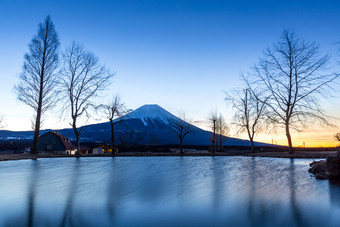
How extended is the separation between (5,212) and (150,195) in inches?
81.9

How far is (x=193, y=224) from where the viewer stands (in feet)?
8.51

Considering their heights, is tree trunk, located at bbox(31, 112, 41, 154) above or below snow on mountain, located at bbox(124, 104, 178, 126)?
below

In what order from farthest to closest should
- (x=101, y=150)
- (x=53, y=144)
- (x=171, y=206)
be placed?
(x=101, y=150) < (x=53, y=144) < (x=171, y=206)

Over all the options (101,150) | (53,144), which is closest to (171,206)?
(53,144)

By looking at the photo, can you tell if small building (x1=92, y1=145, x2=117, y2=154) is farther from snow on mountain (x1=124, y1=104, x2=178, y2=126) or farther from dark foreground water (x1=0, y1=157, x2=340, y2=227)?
snow on mountain (x1=124, y1=104, x2=178, y2=126)

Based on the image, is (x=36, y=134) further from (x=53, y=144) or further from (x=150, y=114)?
(x=150, y=114)

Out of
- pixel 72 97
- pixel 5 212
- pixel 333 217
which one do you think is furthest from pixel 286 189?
pixel 72 97

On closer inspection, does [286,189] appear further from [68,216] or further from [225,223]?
[68,216]

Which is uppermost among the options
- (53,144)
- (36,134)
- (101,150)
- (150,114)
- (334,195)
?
(150,114)

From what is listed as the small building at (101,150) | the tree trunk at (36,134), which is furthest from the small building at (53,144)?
the tree trunk at (36,134)

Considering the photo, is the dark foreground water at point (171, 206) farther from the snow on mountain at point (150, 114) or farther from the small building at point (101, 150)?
the snow on mountain at point (150, 114)

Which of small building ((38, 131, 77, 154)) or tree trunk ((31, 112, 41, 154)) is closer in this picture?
tree trunk ((31, 112, 41, 154))

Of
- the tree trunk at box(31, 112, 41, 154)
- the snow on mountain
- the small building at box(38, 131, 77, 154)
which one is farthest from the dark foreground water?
the snow on mountain

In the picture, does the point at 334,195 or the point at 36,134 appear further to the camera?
the point at 36,134
